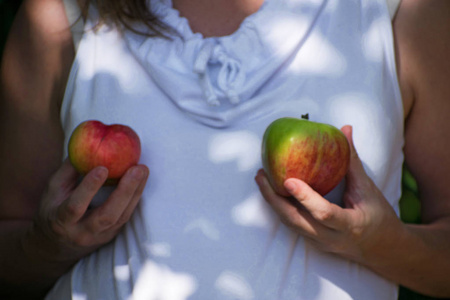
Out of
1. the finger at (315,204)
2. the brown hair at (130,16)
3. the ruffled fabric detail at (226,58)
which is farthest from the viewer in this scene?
the brown hair at (130,16)

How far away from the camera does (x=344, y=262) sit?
1.32 meters

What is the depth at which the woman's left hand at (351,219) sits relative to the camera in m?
1.18

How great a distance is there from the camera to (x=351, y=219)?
117 cm

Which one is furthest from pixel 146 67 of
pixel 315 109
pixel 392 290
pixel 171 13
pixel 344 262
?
pixel 392 290

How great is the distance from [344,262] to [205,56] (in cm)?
58

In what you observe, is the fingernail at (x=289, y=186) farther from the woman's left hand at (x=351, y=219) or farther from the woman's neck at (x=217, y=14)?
the woman's neck at (x=217, y=14)

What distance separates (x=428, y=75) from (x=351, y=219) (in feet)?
1.54

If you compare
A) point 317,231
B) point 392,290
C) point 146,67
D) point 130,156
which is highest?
point 146,67

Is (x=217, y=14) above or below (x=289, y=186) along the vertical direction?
above

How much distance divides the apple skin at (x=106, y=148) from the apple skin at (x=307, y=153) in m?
0.32

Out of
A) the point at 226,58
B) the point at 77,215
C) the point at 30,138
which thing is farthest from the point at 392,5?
the point at 30,138

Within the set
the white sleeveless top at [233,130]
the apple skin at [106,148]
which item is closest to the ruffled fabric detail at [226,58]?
the white sleeveless top at [233,130]

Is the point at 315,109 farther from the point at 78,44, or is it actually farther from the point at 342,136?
the point at 78,44

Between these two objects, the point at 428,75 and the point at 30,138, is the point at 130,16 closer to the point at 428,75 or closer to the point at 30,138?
the point at 30,138
